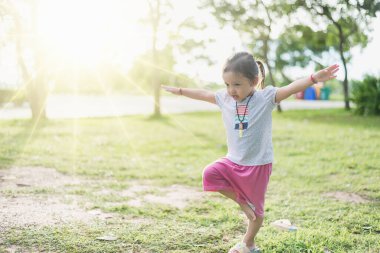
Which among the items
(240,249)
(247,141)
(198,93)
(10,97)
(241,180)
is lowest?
(240,249)

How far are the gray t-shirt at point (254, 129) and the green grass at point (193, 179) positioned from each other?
83 cm

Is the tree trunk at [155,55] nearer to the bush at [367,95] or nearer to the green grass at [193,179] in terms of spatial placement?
the green grass at [193,179]

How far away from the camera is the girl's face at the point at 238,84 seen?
3.43 m

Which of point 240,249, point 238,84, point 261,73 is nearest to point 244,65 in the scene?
point 238,84

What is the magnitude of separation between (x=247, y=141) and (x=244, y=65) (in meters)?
0.59

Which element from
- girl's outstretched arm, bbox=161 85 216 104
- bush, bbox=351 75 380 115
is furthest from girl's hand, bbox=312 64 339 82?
bush, bbox=351 75 380 115

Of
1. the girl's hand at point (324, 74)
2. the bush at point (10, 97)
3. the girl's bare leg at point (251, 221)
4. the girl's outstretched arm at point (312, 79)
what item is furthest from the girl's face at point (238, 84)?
the bush at point (10, 97)

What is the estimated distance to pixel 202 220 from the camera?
4641 millimetres

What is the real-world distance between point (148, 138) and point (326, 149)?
4.68 meters

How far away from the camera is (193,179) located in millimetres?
7031

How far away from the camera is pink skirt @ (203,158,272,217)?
349 centimetres

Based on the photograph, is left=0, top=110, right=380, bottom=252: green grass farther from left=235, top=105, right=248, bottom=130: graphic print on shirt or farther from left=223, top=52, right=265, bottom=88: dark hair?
left=223, top=52, right=265, bottom=88: dark hair

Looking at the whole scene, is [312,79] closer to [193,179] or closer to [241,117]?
[241,117]

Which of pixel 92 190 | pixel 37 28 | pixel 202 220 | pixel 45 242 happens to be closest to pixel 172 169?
pixel 92 190
